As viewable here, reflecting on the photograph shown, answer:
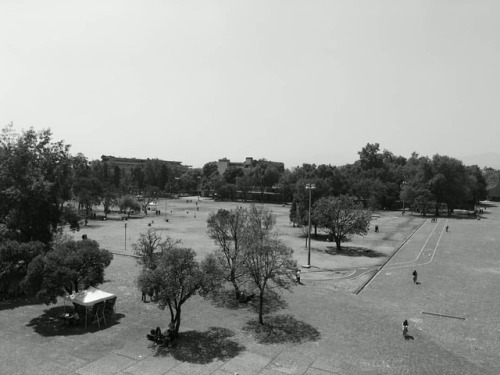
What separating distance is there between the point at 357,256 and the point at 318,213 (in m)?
8.66

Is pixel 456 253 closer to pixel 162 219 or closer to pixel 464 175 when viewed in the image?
pixel 162 219

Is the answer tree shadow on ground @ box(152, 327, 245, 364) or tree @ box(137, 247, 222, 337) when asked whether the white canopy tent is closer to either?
tree @ box(137, 247, 222, 337)

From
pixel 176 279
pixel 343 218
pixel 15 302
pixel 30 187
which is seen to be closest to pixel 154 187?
pixel 343 218

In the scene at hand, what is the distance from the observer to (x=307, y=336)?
2264 centimetres

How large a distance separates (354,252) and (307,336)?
2749cm

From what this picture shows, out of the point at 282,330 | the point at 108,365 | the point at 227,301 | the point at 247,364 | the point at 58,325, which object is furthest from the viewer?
the point at 227,301

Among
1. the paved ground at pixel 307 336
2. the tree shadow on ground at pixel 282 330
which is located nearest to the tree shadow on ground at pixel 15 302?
the paved ground at pixel 307 336

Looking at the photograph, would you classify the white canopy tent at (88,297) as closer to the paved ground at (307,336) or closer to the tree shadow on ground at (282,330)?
the paved ground at (307,336)

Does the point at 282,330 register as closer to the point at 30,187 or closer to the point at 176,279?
the point at 176,279

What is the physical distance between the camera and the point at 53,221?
3403cm

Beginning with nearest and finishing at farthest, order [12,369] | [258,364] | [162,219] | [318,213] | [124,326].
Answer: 1. [12,369]
2. [258,364]
3. [124,326]
4. [318,213]
5. [162,219]

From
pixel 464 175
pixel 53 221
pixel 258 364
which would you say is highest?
pixel 464 175

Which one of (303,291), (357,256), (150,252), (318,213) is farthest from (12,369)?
(318,213)

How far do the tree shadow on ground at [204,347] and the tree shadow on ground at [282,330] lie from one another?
1.62 metres
